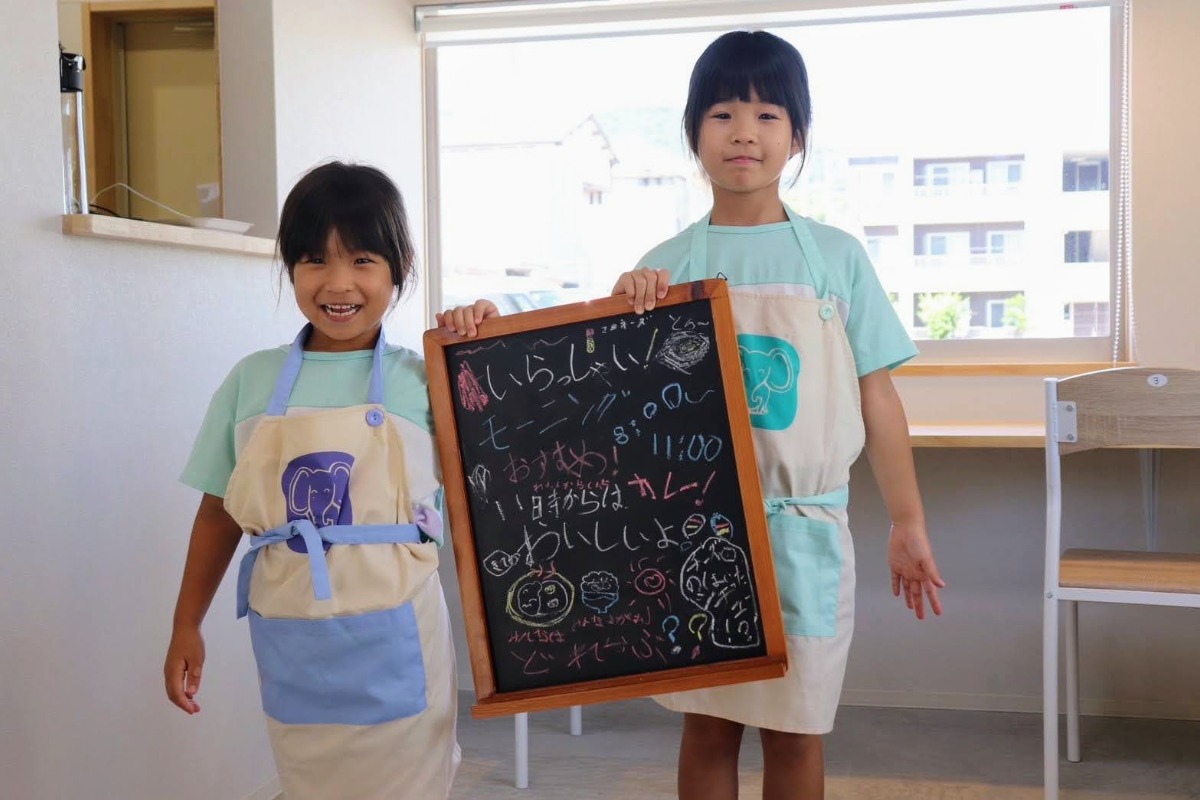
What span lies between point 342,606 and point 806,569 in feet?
1.84

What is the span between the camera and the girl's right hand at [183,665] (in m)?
1.43

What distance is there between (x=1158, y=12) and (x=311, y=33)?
201 cm

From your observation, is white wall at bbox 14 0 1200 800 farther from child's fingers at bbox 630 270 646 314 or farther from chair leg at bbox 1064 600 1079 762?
child's fingers at bbox 630 270 646 314

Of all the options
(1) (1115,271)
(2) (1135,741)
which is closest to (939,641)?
(2) (1135,741)

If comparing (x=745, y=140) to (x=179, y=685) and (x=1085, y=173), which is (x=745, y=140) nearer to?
(x=179, y=685)

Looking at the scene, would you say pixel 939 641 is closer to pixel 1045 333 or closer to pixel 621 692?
pixel 1045 333

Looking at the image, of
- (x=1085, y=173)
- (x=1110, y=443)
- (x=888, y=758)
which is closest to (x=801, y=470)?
(x=1110, y=443)

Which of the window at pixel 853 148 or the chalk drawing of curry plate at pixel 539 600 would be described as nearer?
the chalk drawing of curry plate at pixel 539 600

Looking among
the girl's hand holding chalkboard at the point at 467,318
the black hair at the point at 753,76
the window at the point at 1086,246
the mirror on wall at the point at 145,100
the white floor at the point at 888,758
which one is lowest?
the white floor at the point at 888,758

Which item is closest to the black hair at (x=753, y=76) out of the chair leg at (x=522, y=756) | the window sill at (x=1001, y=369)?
the chair leg at (x=522, y=756)

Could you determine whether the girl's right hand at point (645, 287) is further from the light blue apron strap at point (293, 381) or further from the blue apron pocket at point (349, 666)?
the blue apron pocket at point (349, 666)

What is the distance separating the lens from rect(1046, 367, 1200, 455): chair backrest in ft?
7.19

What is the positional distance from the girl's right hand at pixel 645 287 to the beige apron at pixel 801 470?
13 centimetres

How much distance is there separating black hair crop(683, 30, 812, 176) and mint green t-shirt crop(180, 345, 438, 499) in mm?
485
